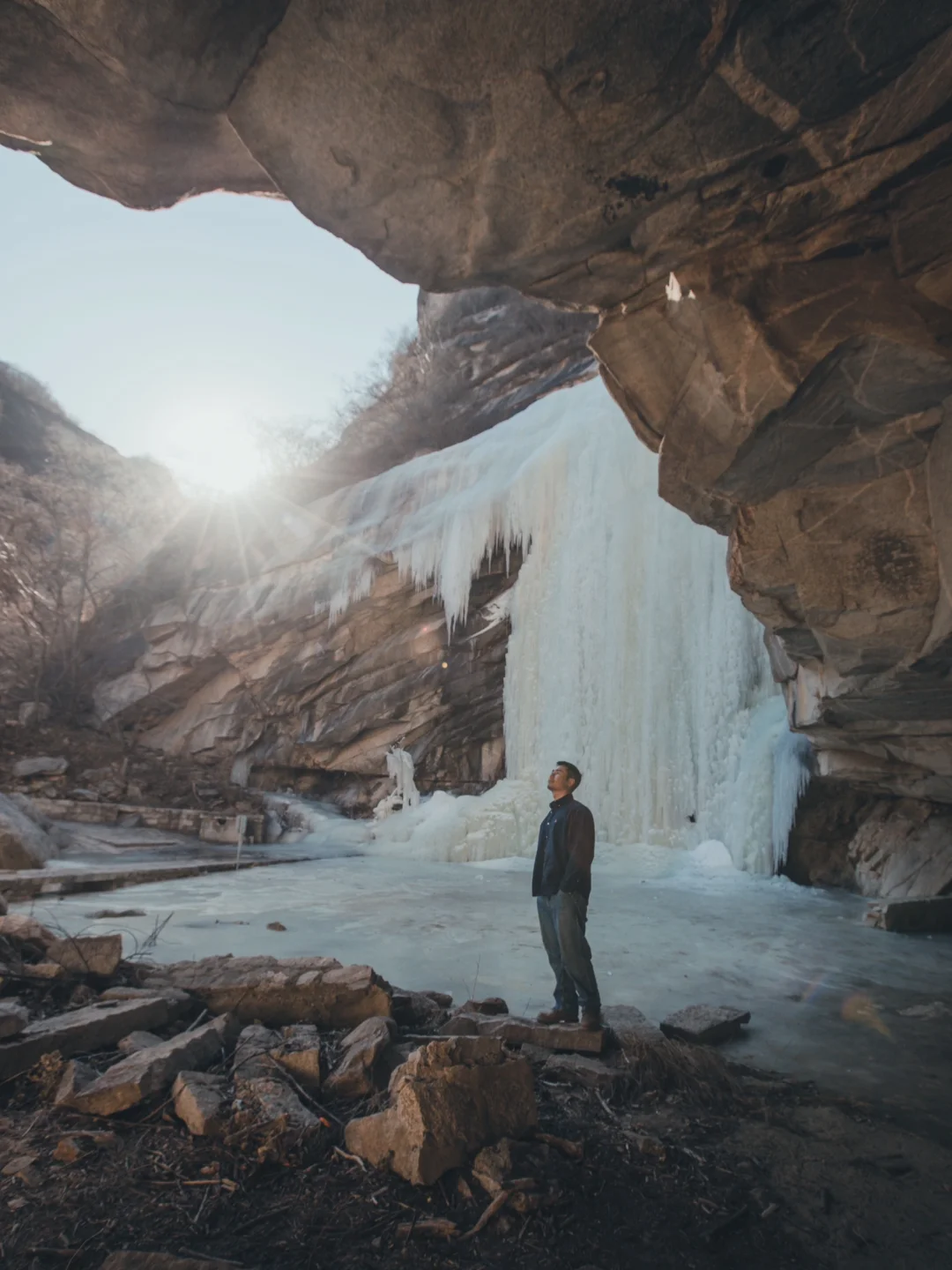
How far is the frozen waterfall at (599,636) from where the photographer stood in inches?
468

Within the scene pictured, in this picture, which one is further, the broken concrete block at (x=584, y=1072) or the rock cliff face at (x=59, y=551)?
the rock cliff face at (x=59, y=551)

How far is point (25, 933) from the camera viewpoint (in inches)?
133

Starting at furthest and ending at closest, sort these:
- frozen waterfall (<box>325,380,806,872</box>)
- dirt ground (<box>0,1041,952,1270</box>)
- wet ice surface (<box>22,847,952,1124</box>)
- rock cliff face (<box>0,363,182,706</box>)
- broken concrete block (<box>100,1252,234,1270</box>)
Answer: rock cliff face (<box>0,363,182,706</box>), frozen waterfall (<box>325,380,806,872</box>), wet ice surface (<box>22,847,952,1124</box>), dirt ground (<box>0,1041,952,1270</box>), broken concrete block (<box>100,1252,234,1270</box>)

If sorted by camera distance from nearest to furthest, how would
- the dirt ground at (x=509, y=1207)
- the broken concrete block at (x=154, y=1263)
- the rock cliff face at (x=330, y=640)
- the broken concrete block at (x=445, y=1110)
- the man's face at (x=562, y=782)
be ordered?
1. the broken concrete block at (x=154, y=1263)
2. the dirt ground at (x=509, y=1207)
3. the broken concrete block at (x=445, y=1110)
4. the man's face at (x=562, y=782)
5. the rock cliff face at (x=330, y=640)

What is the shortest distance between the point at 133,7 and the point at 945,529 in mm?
4405

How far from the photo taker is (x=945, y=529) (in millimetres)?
3615

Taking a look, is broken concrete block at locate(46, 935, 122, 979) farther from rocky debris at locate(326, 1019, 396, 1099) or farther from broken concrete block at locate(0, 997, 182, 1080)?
rocky debris at locate(326, 1019, 396, 1099)

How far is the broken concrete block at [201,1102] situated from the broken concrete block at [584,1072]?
123 centimetres

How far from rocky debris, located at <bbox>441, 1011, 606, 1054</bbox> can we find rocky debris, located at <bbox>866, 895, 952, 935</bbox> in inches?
197

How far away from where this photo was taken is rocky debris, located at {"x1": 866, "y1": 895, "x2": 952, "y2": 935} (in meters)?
6.29

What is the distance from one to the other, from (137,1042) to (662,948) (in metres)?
3.93

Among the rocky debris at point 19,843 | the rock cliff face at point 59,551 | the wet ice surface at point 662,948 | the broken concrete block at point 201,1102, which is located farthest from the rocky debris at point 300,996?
the rock cliff face at point 59,551

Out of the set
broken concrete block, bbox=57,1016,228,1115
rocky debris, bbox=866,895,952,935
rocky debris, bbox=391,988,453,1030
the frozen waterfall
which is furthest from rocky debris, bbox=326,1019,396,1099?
the frozen waterfall

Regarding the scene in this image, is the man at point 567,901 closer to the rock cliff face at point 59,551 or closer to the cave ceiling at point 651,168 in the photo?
the cave ceiling at point 651,168
